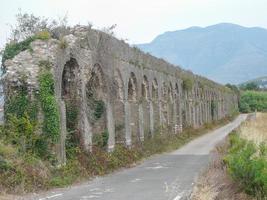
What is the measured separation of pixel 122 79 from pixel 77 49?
5920mm

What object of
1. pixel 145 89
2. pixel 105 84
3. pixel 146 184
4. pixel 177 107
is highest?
pixel 145 89

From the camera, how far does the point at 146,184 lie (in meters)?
16.5

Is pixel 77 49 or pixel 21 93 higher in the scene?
pixel 77 49

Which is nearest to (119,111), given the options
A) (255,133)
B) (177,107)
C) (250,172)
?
(255,133)

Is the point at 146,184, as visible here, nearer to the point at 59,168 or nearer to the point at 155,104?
the point at 59,168

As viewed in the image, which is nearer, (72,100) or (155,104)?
(72,100)

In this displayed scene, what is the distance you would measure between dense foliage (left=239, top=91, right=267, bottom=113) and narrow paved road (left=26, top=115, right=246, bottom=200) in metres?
70.8

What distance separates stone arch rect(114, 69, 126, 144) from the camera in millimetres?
25375

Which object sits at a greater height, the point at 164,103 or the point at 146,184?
the point at 164,103

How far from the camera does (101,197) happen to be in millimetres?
14086

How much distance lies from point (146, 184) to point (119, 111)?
30.8 ft

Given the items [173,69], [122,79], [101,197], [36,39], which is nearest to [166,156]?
[122,79]

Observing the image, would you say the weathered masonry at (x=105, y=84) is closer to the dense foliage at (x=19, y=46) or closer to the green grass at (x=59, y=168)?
the dense foliage at (x=19, y=46)

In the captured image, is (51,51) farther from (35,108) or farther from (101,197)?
(101,197)
